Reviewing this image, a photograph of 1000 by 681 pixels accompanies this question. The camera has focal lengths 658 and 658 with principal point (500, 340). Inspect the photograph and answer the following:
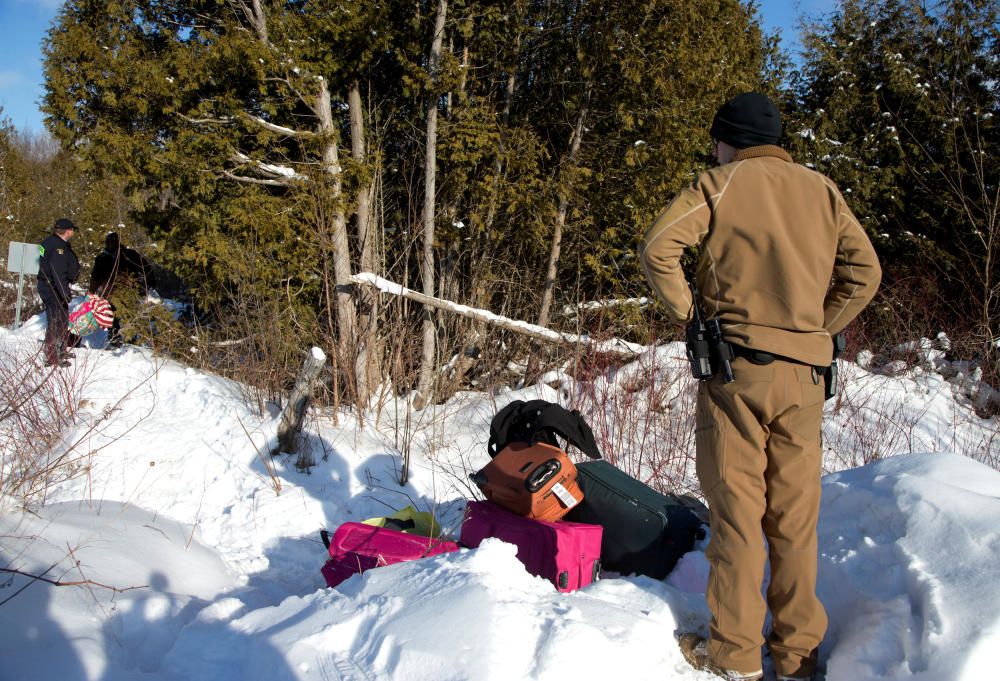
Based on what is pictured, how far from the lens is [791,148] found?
10.1 meters

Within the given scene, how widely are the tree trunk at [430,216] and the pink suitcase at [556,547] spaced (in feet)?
14.2

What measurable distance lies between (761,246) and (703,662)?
4.59 ft

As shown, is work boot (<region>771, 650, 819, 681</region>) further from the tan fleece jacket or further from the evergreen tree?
the evergreen tree

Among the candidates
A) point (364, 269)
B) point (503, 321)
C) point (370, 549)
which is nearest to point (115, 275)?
point (364, 269)

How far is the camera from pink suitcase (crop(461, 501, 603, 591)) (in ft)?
9.29

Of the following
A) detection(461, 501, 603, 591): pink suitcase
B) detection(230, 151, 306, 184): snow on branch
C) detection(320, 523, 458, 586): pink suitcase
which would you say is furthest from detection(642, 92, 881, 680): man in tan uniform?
detection(230, 151, 306, 184): snow on branch

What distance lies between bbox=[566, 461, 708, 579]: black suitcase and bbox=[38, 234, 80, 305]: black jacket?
7.59m

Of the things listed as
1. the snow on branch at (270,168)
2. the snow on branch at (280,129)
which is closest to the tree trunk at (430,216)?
the snow on branch at (280,129)

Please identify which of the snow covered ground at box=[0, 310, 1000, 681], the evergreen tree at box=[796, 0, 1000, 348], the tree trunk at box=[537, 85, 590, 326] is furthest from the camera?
the evergreen tree at box=[796, 0, 1000, 348]

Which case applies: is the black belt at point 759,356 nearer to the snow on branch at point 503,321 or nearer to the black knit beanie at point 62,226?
the snow on branch at point 503,321

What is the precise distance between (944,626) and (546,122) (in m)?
7.47

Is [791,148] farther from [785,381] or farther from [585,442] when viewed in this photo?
[785,381]

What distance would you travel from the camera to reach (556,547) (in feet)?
9.30

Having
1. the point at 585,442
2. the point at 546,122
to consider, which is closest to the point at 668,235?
the point at 585,442
